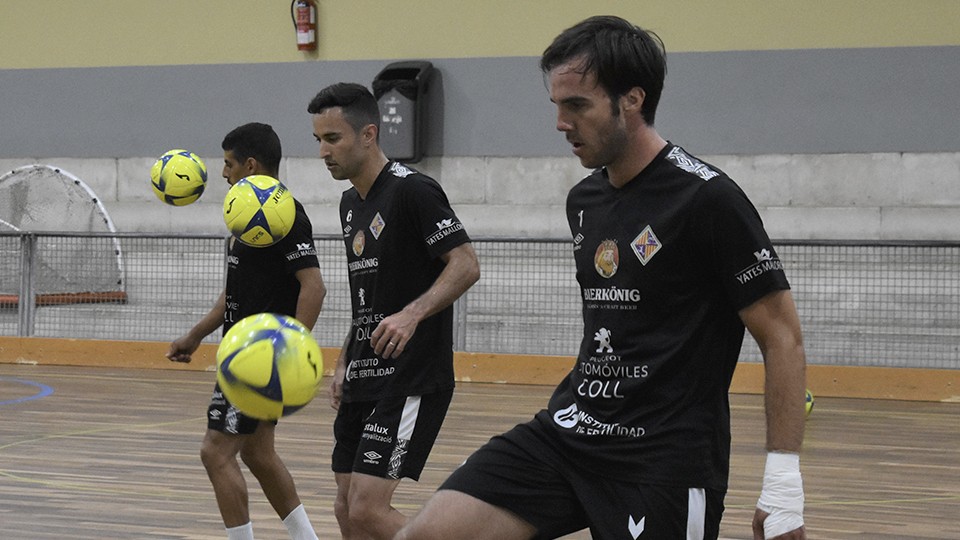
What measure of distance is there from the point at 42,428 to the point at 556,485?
7298 mm

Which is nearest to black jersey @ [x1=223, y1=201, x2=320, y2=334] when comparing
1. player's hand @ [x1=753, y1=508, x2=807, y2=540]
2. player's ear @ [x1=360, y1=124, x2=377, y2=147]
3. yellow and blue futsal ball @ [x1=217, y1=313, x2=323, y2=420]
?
player's ear @ [x1=360, y1=124, x2=377, y2=147]

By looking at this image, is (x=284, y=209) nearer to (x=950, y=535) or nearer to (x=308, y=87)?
(x=950, y=535)

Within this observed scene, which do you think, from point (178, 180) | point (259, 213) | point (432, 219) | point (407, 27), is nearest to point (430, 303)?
point (432, 219)

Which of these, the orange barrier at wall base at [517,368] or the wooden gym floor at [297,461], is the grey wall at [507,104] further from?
the wooden gym floor at [297,461]

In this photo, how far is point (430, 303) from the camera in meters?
4.73

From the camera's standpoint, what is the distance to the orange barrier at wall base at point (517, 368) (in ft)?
39.9

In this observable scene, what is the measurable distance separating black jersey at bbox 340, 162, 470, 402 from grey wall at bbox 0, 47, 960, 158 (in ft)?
32.6

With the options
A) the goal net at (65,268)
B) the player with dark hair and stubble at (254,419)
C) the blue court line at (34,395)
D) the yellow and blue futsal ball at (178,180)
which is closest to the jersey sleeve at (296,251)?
the player with dark hair and stubble at (254,419)

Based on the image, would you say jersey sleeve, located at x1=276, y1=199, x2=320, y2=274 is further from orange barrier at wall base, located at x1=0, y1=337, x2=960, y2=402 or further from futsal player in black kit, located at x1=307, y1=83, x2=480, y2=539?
orange barrier at wall base, located at x1=0, y1=337, x2=960, y2=402

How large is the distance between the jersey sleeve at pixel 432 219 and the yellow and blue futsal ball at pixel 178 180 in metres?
3.51

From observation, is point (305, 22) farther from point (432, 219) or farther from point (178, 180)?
point (432, 219)

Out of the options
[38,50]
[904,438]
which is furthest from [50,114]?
[904,438]

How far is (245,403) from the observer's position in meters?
4.04

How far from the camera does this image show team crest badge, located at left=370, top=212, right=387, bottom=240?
16.4 feet
